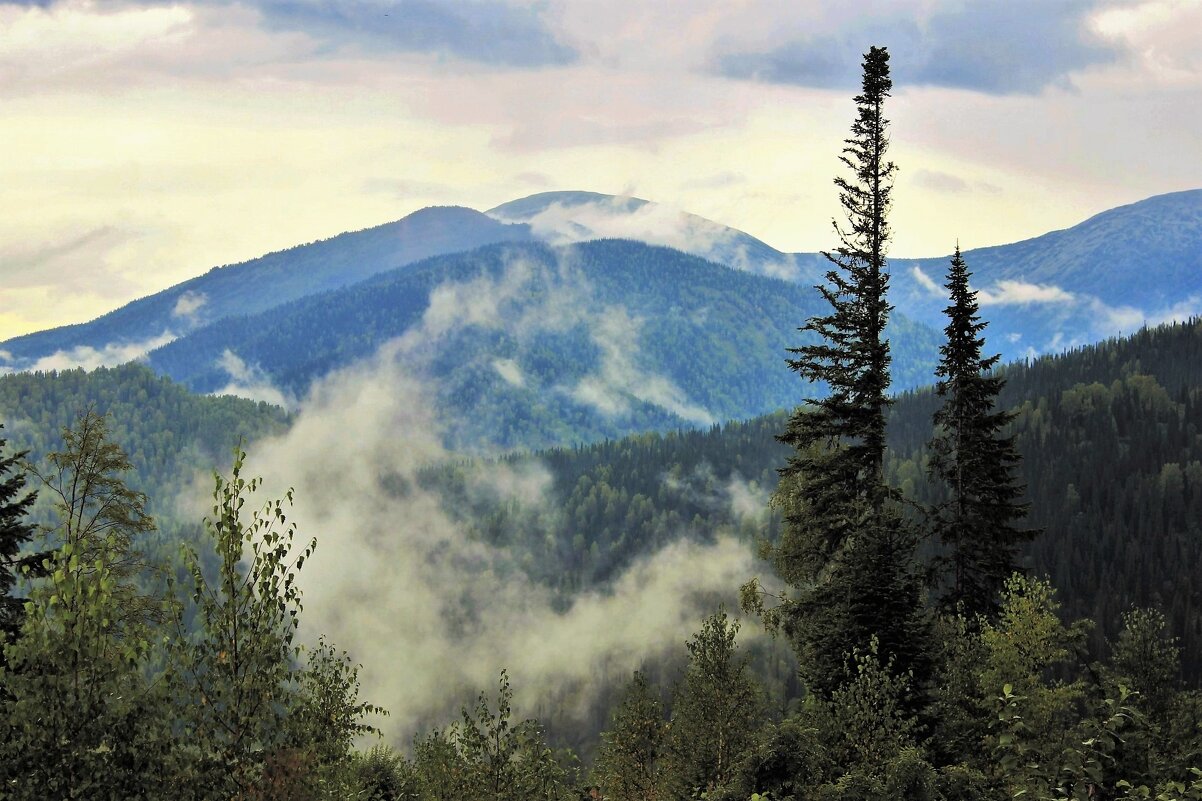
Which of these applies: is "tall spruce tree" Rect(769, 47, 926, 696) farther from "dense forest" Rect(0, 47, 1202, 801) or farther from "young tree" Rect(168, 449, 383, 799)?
"young tree" Rect(168, 449, 383, 799)

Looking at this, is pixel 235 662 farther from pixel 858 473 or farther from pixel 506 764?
pixel 858 473

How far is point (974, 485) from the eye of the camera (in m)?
38.7

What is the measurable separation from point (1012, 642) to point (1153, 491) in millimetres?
149782

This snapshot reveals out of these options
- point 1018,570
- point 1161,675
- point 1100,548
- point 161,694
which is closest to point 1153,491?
point 1100,548

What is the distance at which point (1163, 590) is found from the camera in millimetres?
142875

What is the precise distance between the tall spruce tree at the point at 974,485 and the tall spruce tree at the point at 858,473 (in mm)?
5222

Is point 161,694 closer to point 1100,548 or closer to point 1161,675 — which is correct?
point 1161,675

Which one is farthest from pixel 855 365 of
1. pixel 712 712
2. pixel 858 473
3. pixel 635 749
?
pixel 635 749

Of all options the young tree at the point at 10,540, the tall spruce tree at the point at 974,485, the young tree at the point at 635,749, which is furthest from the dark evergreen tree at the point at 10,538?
the tall spruce tree at the point at 974,485

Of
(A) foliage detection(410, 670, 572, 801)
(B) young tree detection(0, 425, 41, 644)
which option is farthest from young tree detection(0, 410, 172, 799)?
Answer: (B) young tree detection(0, 425, 41, 644)

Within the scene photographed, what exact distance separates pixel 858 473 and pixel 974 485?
294 inches

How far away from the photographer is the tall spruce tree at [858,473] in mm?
32469

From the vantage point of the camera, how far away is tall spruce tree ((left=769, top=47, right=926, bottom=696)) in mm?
32469

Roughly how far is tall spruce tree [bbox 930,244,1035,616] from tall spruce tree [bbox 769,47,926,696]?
5.22m
